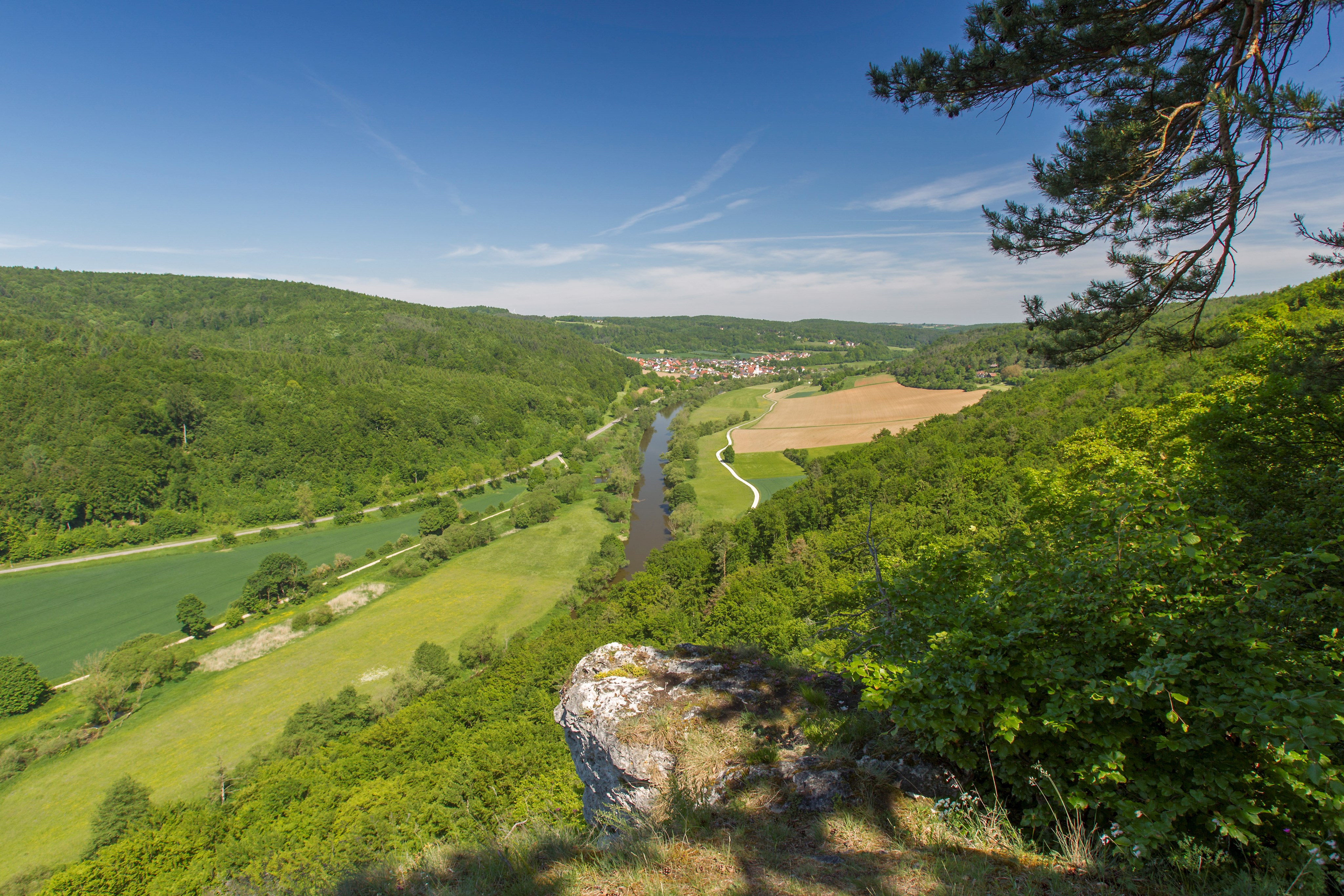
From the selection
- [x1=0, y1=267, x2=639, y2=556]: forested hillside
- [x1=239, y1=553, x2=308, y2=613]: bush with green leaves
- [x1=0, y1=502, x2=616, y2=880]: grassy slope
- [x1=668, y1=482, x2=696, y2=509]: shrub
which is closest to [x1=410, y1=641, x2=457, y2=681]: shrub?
[x1=0, y1=502, x2=616, y2=880]: grassy slope

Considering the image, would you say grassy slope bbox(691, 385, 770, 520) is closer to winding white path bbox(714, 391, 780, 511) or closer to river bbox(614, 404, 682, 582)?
winding white path bbox(714, 391, 780, 511)

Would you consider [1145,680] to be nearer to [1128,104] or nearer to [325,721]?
[1128,104]

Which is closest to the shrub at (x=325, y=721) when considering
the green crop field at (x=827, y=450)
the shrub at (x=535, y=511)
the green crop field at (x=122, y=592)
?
the green crop field at (x=122, y=592)

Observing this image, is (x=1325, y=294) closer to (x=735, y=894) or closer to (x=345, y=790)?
(x=735, y=894)

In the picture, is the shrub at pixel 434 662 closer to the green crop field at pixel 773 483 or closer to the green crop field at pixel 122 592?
the green crop field at pixel 122 592

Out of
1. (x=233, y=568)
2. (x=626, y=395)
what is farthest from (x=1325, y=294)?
(x=626, y=395)

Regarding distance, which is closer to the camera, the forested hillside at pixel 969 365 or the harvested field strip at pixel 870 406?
the harvested field strip at pixel 870 406
